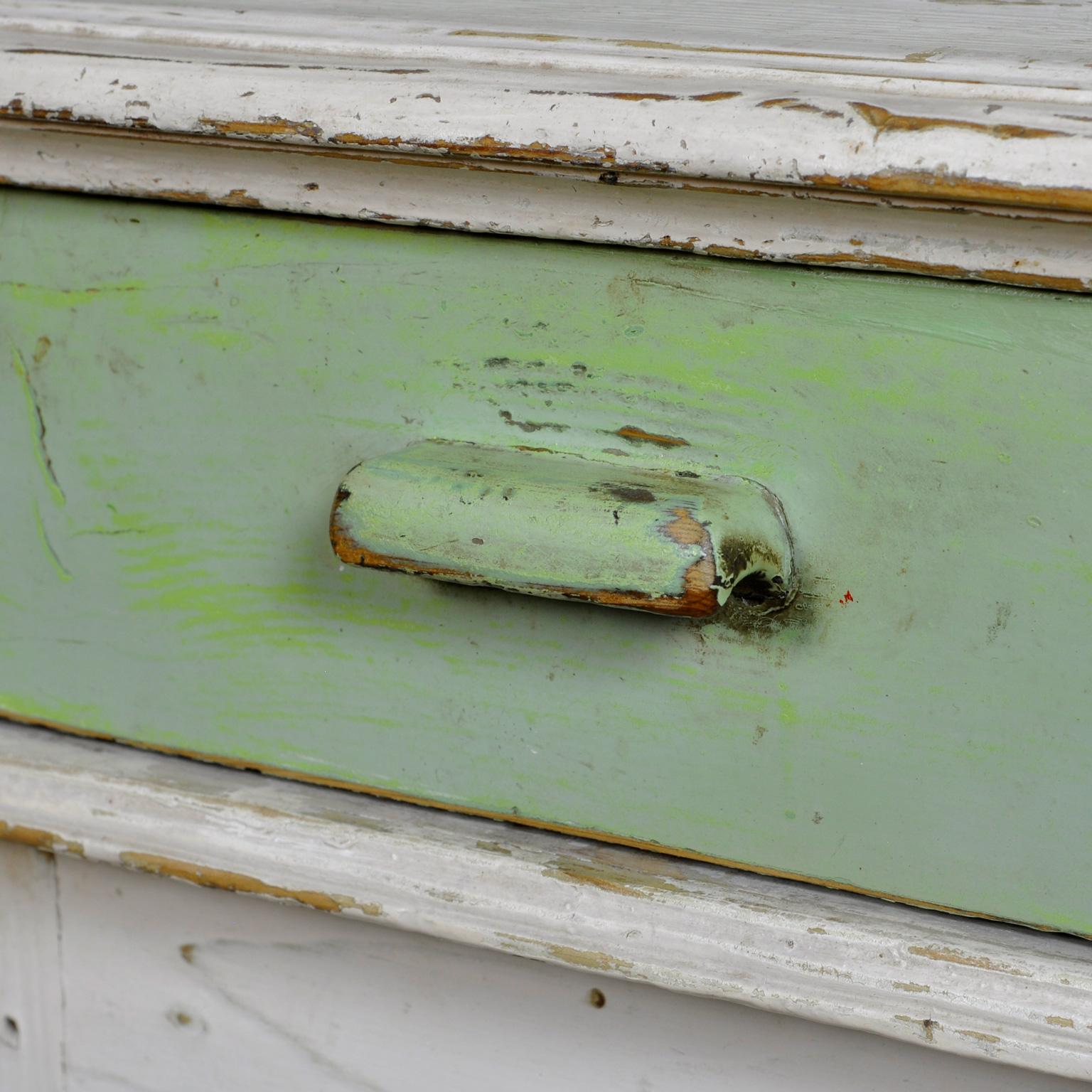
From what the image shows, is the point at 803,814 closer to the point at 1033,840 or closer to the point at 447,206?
Result: the point at 1033,840

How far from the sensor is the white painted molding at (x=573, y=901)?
12.9 inches

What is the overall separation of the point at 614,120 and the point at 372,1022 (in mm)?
325

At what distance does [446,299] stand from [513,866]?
18cm

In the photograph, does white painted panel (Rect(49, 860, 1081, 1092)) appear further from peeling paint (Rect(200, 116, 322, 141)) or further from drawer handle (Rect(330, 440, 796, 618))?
peeling paint (Rect(200, 116, 322, 141))

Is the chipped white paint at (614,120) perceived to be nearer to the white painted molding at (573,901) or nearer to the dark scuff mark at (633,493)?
the dark scuff mark at (633,493)

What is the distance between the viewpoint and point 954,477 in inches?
12.3

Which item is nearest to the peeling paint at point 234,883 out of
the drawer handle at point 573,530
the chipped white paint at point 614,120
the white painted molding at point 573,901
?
the white painted molding at point 573,901

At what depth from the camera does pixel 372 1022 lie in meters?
0.42

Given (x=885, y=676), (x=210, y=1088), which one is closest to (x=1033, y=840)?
(x=885, y=676)

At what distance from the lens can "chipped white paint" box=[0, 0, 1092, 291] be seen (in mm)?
285

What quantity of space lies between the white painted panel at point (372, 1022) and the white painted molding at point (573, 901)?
1.3 inches

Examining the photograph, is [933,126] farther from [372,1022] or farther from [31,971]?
[31,971]

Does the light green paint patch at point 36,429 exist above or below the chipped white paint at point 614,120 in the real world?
below

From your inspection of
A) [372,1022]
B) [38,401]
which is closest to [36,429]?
[38,401]
